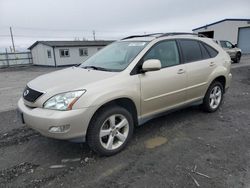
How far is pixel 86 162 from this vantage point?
10.3 ft

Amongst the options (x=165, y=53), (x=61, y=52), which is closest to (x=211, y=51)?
(x=165, y=53)

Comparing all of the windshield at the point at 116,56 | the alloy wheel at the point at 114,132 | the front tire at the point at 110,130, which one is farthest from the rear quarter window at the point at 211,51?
the alloy wheel at the point at 114,132

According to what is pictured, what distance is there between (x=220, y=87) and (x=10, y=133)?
15.6ft

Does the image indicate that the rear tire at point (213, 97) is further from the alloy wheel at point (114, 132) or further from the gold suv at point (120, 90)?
the alloy wheel at point (114, 132)

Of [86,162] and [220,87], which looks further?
[220,87]

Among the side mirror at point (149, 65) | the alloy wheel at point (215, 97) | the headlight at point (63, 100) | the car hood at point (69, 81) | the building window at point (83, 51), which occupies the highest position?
the side mirror at point (149, 65)

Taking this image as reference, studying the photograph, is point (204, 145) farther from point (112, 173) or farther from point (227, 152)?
point (112, 173)

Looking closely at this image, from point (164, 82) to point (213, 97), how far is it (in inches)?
77.0

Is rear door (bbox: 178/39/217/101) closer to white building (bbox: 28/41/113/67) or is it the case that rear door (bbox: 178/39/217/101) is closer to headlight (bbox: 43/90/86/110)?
headlight (bbox: 43/90/86/110)

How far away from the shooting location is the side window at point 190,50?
13.9ft

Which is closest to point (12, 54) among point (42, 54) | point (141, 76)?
point (42, 54)

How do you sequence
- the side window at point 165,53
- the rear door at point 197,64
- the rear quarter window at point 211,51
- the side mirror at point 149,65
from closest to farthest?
1. the side mirror at point 149,65
2. the side window at point 165,53
3. the rear door at point 197,64
4. the rear quarter window at point 211,51

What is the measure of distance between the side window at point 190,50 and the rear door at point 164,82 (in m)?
0.21

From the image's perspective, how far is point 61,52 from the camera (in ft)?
82.4
